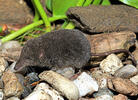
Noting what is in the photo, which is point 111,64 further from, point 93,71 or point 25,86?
point 25,86

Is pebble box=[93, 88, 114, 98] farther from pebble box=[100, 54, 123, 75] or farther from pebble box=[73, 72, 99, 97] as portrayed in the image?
pebble box=[100, 54, 123, 75]

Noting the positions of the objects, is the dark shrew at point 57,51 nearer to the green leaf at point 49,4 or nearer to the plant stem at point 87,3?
the plant stem at point 87,3

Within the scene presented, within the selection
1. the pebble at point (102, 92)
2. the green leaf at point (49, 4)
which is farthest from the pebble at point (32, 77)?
the green leaf at point (49, 4)

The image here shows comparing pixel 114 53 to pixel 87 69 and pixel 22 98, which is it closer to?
pixel 87 69

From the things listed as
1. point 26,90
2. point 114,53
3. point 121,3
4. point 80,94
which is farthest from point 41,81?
point 121,3

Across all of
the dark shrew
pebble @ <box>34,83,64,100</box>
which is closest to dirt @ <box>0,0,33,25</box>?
the dark shrew

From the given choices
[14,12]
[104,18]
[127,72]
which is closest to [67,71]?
[127,72]
